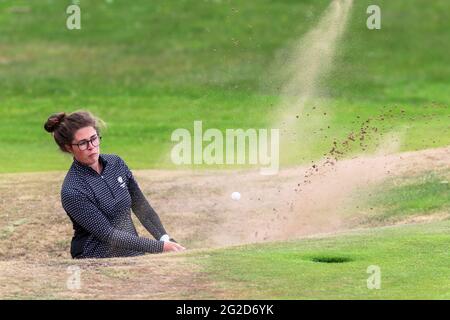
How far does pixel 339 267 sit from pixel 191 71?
17505 mm

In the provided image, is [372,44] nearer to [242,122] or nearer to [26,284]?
[242,122]

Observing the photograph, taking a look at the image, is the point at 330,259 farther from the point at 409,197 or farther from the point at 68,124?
the point at 409,197

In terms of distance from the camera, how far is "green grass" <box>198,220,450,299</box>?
8914 mm

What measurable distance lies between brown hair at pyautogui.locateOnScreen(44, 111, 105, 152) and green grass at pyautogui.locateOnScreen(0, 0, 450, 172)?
669 cm

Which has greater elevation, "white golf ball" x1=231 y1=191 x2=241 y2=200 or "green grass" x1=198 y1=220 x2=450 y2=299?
"white golf ball" x1=231 y1=191 x2=241 y2=200

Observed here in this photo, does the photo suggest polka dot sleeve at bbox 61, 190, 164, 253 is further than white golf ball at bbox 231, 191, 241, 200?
No

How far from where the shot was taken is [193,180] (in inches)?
616

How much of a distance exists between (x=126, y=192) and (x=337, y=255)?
175 centimetres

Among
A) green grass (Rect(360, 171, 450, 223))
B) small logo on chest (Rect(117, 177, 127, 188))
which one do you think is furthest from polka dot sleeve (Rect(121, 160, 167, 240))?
green grass (Rect(360, 171, 450, 223))

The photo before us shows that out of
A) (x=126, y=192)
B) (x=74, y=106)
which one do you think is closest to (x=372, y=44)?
(x=74, y=106)

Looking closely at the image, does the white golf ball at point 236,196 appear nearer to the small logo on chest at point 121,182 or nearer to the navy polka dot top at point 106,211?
the navy polka dot top at point 106,211

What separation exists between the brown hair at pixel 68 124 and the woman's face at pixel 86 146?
42 mm

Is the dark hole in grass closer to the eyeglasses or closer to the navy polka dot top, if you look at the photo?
the navy polka dot top
